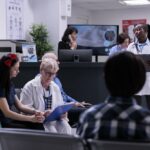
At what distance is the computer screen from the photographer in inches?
379

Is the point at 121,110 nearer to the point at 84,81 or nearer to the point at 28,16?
the point at 84,81

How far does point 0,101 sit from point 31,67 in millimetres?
1585

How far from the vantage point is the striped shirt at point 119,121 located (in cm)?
155

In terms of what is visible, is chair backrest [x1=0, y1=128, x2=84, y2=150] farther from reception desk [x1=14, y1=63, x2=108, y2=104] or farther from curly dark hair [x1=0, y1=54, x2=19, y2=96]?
reception desk [x1=14, y1=63, x2=108, y2=104]

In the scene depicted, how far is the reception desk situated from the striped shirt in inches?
104

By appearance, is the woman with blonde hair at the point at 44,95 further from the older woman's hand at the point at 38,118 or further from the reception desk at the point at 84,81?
the reception desk at the point at 84,81

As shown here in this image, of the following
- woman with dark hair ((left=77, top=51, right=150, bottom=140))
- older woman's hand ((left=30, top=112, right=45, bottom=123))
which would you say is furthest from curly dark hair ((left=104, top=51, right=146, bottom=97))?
older woman's hand ((left=30, top=112, right=45, bottom=123))

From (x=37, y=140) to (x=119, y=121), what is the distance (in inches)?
15.3

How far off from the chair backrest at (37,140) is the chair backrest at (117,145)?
76mm

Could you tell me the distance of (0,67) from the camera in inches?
117

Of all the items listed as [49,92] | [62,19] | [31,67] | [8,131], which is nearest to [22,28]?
[62,19]

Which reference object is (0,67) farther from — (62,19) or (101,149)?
(62,19)

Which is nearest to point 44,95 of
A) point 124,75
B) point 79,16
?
point 124,75

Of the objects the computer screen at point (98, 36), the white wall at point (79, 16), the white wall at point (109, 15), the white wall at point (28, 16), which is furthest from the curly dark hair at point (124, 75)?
the white wall at point (109, 15)
